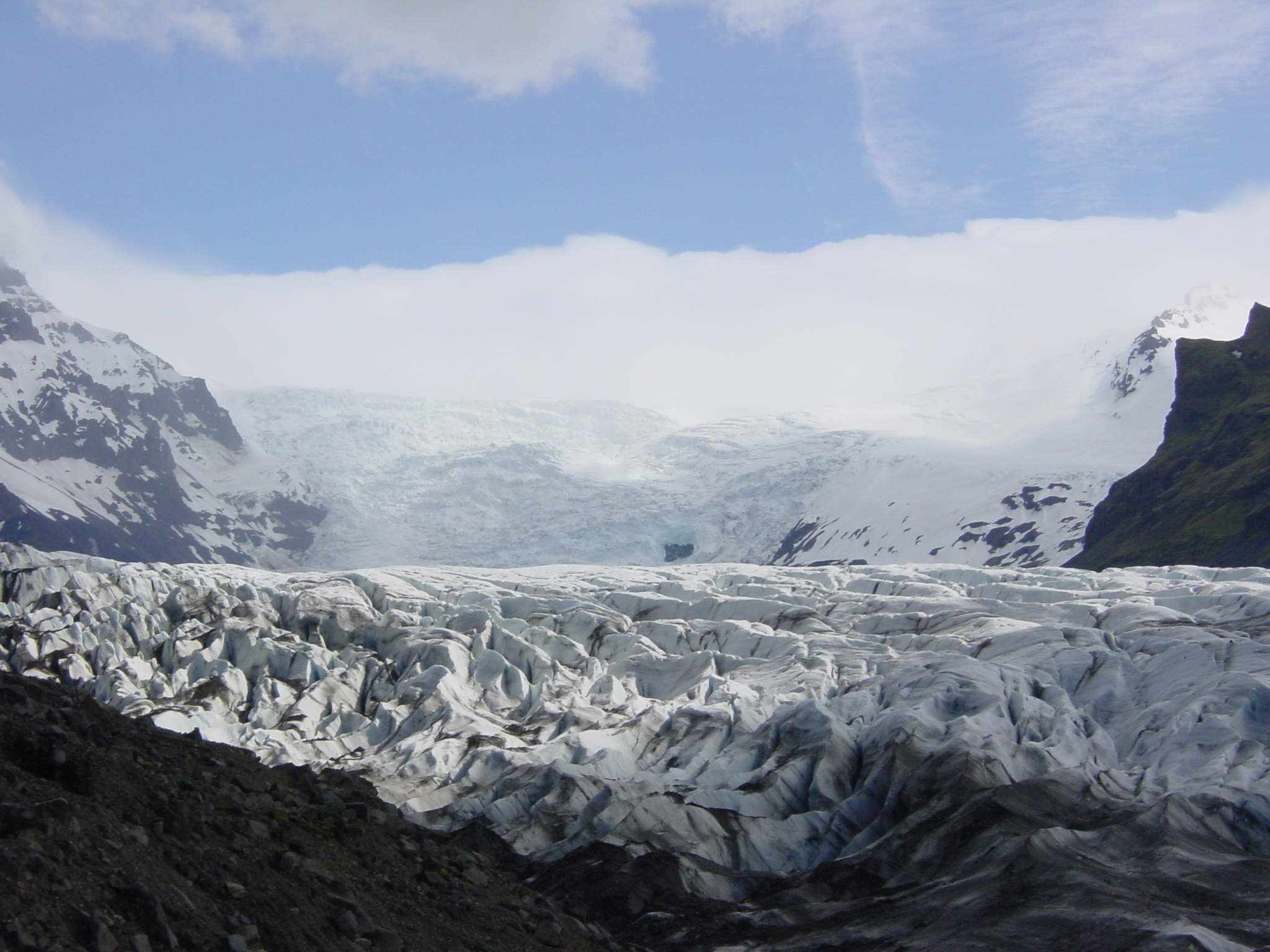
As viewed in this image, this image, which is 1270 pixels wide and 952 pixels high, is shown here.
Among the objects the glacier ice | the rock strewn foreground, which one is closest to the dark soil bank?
the rock strewn foreground

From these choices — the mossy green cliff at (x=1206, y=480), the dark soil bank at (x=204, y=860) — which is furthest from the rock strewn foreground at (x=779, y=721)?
the mossy green cliff at (x=1206, y=480)

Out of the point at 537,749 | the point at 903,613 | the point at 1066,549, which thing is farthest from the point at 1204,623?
the point at 1066,549

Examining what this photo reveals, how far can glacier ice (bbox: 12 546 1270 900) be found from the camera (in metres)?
49.4

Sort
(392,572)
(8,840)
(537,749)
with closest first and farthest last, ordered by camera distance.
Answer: (8,840) < (537,749) < (392,572)

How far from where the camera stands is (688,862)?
150 feet

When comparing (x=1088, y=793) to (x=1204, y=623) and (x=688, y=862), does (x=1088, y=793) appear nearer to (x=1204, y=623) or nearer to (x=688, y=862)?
(x=688, y=862)

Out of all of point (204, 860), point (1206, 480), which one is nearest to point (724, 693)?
point (204, 860)

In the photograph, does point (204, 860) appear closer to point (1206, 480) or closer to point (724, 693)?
point (724, 693)

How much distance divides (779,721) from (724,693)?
10.1 metres

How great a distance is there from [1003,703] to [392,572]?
57.6 meters

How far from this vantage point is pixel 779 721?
60.2 metres

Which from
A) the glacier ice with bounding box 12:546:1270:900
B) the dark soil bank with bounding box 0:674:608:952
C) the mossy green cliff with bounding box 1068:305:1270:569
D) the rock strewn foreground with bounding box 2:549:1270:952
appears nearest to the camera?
the dark soil bank with bounding box 0:674:608:952

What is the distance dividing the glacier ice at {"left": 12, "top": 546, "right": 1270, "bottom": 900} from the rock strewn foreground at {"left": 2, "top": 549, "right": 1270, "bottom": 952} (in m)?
0.20

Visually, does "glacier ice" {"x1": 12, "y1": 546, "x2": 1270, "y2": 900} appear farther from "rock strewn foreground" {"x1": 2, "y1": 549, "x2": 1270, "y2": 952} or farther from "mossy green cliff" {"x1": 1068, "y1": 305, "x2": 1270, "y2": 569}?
"mossy green cliff" {"x1": 1068, "y1": 305, "x2": 1270, "y2": 569}
